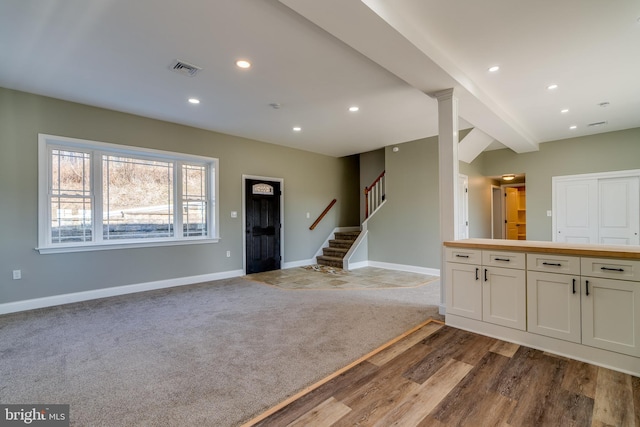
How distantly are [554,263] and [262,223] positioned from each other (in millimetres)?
5098

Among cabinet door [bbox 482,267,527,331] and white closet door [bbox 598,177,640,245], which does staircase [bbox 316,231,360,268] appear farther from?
white closet door [bbox 598,177,640,245]

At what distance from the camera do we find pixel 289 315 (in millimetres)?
3592

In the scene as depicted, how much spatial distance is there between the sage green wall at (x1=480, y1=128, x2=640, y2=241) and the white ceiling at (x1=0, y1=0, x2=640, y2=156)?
0.96m

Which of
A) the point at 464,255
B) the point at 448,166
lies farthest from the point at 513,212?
the point at 464,255

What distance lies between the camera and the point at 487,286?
2949mm

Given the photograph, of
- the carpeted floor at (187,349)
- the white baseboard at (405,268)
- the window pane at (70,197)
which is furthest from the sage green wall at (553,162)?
the window pane at (70,197)

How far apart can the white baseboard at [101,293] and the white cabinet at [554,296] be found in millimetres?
4967

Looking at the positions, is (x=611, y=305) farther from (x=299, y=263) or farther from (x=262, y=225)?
(x=299, y=263)

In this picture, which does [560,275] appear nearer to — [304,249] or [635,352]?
[635,352]

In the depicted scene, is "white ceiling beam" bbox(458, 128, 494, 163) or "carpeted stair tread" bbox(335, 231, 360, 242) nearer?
"white ceiling beam" bbox(458, 128, 494, 163)

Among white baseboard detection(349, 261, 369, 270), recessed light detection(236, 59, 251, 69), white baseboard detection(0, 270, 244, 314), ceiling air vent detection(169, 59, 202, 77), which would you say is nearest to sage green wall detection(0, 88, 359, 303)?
white baseboard detection(0, 270, 244, 314)

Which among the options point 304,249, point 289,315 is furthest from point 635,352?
point 304,249

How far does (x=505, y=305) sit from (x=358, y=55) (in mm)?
2928

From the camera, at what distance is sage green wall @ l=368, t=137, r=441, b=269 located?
5.92 meters
